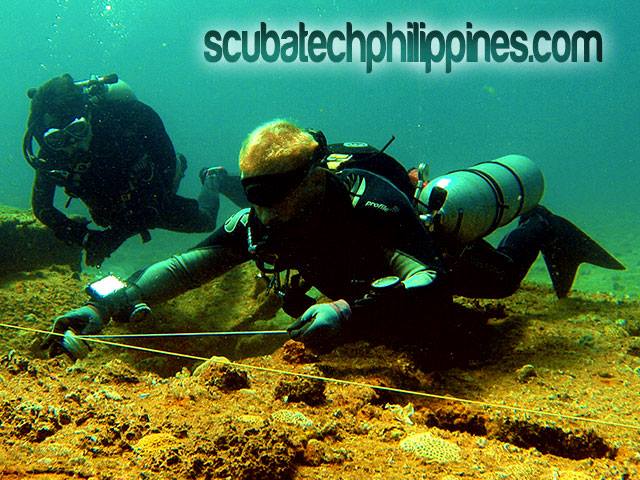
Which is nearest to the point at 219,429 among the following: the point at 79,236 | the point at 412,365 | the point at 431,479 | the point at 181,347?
the point at 431,479

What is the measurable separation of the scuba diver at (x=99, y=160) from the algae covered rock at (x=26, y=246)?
3.08 feet

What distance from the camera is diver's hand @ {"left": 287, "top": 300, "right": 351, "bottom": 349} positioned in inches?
111

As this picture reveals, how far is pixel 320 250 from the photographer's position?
3232mm

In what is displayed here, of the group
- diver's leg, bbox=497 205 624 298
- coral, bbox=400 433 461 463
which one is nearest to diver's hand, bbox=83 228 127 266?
diver's leg, bbox=497 205 624 298

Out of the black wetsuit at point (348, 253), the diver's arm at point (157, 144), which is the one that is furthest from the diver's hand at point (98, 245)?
the black wetsuit at point (348, 253)

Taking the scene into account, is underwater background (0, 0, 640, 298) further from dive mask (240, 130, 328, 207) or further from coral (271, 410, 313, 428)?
coral (271, 410, 313, 428)

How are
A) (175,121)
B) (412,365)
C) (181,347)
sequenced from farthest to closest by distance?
(175,121)
(181,347)
(412,365)

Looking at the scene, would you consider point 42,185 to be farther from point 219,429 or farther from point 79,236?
point 219,429

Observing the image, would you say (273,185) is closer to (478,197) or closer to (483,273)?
(478,197)

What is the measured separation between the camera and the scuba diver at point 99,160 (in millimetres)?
6113

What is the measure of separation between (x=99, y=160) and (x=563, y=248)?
22.5 ft

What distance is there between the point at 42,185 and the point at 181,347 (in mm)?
3593

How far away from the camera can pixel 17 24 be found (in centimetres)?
8656

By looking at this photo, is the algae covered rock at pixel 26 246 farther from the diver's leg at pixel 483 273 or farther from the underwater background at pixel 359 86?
the underwater background at pixel 359 86
